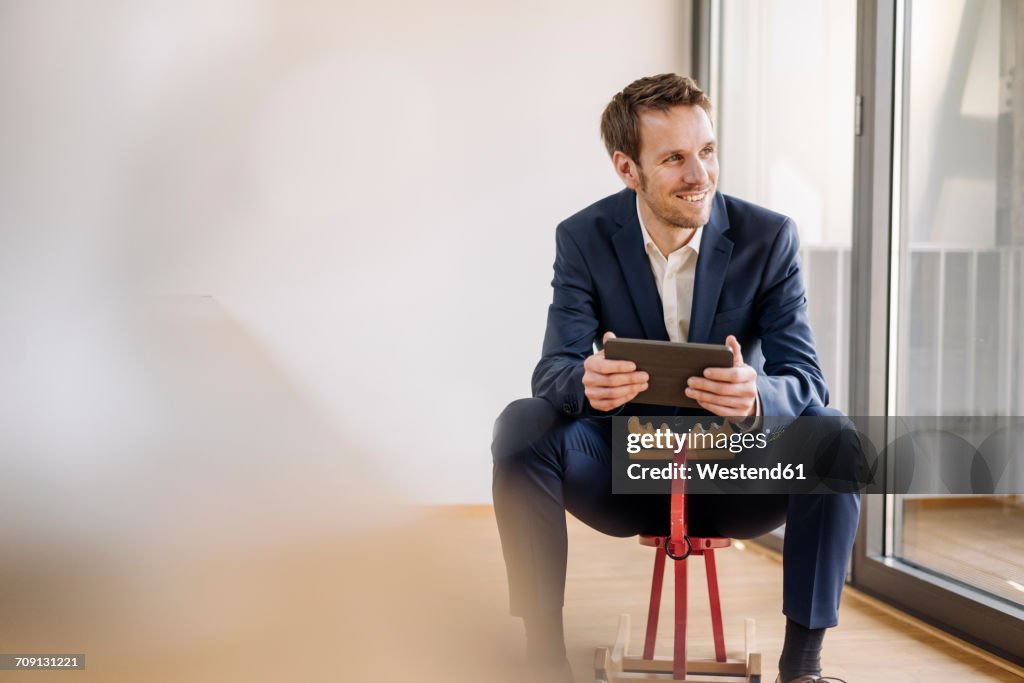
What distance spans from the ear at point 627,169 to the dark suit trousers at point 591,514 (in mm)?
455

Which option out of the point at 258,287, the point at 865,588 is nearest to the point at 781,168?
the point at 865,588

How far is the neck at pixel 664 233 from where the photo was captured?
1793 mm

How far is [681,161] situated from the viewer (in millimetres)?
1722

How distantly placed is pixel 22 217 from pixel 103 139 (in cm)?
39

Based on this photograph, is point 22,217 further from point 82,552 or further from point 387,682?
point 387,682

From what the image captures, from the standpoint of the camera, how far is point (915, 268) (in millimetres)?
2275

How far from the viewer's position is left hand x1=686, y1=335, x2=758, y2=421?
1.42 metres

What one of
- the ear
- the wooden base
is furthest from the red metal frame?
the ear

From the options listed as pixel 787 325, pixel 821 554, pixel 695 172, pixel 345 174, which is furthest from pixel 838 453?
pixel 345 174

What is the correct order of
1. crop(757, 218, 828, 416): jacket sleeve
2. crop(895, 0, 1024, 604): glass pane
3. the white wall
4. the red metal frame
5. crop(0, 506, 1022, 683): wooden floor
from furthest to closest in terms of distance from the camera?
the white wall < crop(895, 0, 1024, 604): glass pane < crop(0, 506, 1022, 683): wooden floor < crop(757, 218, 828, 416): jacket sleeve < the red metal frame

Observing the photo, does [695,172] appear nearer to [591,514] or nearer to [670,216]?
[670,216]

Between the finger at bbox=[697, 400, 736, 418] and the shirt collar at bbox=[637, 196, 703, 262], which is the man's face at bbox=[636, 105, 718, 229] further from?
the finger at bbox=[697, 400, 736, 418]

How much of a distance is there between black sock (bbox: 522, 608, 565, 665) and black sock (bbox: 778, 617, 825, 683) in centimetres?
36

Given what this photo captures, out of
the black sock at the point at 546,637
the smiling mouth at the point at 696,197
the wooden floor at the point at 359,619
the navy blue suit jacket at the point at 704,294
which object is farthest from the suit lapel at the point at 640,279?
the wooden floor at the point at 359,619
